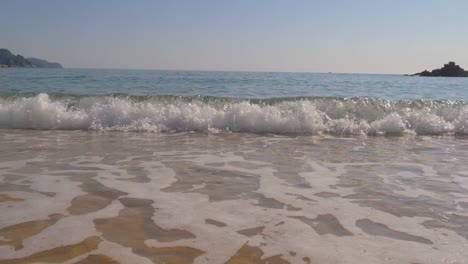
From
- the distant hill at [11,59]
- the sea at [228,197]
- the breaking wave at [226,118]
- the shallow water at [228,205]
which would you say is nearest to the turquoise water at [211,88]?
the breaking wave at [226,118]

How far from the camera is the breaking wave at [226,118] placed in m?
10.8

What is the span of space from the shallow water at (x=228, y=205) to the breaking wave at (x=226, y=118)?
326 cm

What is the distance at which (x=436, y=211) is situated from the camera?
13.5 feet

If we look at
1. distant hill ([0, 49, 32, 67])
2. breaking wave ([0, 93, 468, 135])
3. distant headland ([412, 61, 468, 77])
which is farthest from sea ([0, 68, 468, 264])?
distant hill ([0, 49, 32, 67])

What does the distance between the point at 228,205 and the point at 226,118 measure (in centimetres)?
715

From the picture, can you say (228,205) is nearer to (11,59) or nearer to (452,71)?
(452,71)

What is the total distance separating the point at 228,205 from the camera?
13.6ft

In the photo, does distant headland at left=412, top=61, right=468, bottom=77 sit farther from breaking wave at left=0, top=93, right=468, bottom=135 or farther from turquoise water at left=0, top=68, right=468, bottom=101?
breaking wave at left=0, top=93, right=468, bottom=135

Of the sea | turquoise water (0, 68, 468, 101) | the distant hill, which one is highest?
the distant hill

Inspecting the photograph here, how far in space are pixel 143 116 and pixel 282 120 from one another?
3.51 m

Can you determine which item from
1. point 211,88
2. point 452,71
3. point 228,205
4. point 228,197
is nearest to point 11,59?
point 211,88

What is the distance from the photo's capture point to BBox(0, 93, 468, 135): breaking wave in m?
10.8

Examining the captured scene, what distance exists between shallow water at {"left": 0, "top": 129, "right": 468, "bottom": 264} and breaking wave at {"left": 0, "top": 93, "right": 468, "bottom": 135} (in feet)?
10.7

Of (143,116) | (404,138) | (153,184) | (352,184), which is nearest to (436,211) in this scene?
(352,184)
